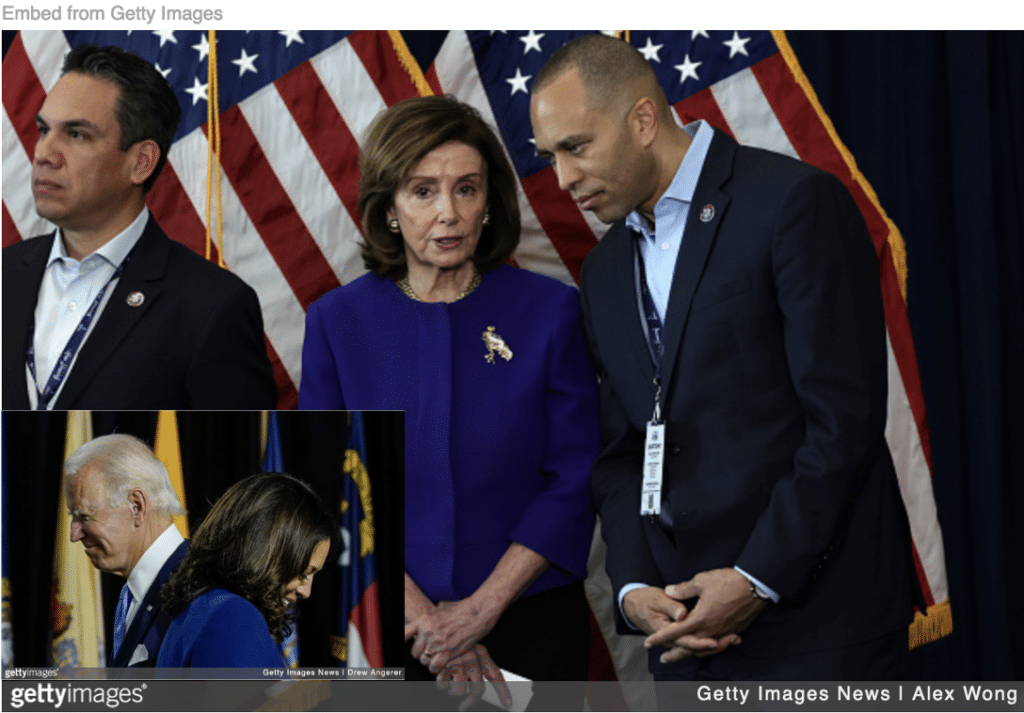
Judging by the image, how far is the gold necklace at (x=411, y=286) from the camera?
2350 mm

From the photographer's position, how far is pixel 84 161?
7.83 ft

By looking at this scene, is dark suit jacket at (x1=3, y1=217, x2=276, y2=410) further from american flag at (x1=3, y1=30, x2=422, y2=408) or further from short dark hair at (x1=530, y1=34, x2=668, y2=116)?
short dark hair at (x1=530, y1=34, x2=668, y2=116)

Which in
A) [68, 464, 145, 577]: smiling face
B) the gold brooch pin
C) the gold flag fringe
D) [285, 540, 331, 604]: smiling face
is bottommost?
the gold flag fringe

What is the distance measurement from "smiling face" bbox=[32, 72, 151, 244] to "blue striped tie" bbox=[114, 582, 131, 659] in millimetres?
1010

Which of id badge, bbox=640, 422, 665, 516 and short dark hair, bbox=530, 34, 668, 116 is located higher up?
short dark hair, bbox=530, 34, 668, 116

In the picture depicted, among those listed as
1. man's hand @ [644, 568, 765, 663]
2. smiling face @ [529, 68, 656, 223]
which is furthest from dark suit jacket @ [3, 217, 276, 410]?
man's hand @ [644, 568, 765, 663]

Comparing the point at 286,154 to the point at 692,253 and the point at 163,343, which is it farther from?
the point at 692,253

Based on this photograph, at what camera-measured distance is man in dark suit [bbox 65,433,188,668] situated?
1.71m

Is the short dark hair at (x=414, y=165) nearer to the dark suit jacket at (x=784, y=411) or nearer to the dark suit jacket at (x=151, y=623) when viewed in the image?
the dark suit jacket at (x=784, y=411)

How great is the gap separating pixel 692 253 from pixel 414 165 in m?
0.67

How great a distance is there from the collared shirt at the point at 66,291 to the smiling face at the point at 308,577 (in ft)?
3.03

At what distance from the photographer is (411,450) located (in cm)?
219

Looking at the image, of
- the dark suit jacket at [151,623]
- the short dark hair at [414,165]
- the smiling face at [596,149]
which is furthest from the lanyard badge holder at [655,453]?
the dark suit jacket at [151,623]

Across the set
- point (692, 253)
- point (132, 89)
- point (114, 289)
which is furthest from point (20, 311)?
point (692, 253)
